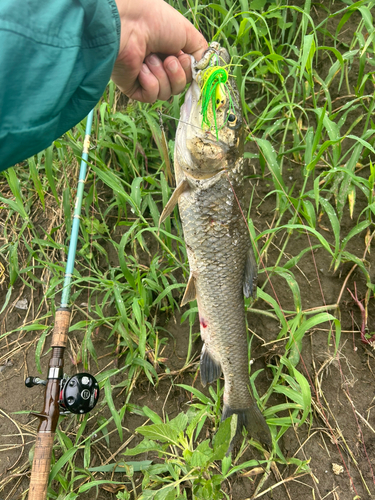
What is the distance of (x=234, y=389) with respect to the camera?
2.23 meters

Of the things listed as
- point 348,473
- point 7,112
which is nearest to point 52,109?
point 7,112

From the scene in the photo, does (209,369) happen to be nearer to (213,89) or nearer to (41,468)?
(41,468)

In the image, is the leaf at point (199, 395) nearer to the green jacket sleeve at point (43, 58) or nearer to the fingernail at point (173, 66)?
the green jacket sleeve at point (43, 58)

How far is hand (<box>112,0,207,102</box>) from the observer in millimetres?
1821

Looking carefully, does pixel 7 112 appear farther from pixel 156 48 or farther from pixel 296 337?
pixel 296 337

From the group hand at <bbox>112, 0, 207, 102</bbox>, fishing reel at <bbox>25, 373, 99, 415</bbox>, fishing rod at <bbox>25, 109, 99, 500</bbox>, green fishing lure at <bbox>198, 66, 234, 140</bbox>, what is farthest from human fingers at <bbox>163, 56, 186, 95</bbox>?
fishing reel at <bbox>25, 373, 99, 415</bbox>

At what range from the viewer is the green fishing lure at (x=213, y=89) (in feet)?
5.79

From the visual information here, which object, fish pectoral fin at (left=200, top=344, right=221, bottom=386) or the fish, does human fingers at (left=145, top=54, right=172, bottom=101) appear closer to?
the fish

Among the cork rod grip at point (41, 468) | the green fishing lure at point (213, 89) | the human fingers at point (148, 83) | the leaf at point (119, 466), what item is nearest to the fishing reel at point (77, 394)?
the cork rod grip at point (41, 468)

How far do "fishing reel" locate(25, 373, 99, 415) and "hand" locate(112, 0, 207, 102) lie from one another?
1755 millimetres

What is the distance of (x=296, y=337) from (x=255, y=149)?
1.86 m

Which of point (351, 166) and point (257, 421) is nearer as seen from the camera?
point (257, 421)

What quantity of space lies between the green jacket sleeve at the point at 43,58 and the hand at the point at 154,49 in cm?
37

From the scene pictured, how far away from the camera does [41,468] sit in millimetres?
1914
